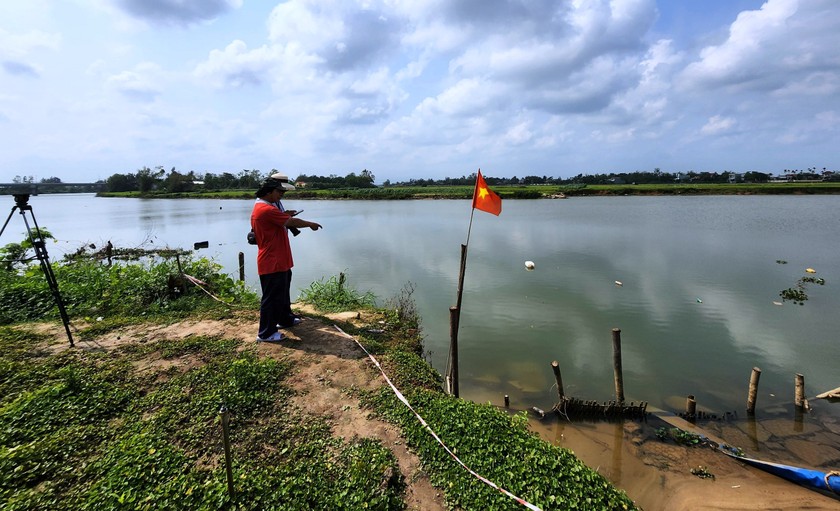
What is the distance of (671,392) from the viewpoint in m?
7.44

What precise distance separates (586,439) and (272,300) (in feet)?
17.9

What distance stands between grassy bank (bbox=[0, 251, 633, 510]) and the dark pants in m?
0.43

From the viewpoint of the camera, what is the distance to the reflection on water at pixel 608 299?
311 inches

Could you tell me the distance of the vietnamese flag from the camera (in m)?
6.19

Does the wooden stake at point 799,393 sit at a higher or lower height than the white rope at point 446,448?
lower

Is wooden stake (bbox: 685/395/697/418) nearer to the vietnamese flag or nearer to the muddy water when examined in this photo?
the muddy water

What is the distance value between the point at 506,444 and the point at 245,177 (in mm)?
109019

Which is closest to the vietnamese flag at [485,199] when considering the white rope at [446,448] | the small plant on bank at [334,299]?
the white rope at [446,448]

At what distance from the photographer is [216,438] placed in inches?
145

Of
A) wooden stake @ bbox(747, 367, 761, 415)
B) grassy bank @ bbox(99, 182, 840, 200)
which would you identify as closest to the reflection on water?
wooden stake @ bbox(747, 367, 761, 415)

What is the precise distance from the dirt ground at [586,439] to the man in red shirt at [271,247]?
0.44m

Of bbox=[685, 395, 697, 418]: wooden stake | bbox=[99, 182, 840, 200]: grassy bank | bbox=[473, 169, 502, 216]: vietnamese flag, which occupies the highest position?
bbox=[99, 182, 840, 200]: grassy bank

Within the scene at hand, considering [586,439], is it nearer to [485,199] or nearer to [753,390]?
[753,390]

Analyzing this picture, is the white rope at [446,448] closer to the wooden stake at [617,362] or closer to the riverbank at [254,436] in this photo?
the riverbank at [254,436]
